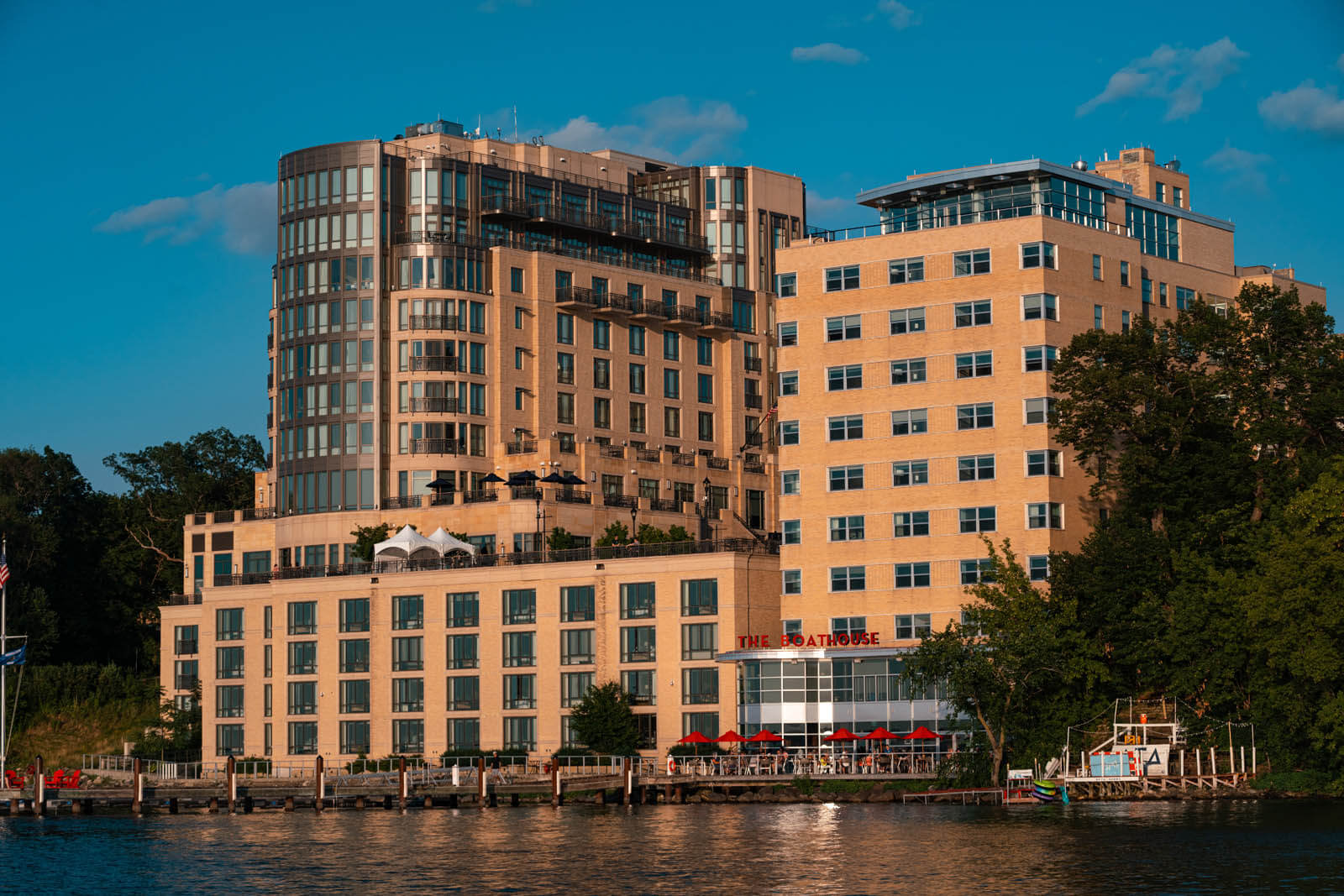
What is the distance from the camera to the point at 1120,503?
132000 mm

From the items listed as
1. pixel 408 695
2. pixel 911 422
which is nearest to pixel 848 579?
pixel 911 422

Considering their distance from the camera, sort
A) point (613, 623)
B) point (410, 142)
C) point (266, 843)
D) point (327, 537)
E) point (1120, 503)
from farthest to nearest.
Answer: point (410, 142) → point (327, 537) → point (613, 623) → point (1120, 503) → point (266, 843)

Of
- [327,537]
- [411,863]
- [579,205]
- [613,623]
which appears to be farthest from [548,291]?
[411,863]

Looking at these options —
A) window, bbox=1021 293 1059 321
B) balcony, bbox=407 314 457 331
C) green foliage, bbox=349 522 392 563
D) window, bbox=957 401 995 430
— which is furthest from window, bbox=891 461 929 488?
balcony, bbox=407 314 457 331

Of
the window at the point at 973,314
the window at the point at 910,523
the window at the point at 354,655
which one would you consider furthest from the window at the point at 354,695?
the window at the point at 973,314

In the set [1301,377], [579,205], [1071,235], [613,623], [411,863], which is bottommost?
[411,863]

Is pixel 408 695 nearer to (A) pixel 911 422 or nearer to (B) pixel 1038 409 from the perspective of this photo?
(A) pixel 911 422

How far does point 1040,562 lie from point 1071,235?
21.3 meters

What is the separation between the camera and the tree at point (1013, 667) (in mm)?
117562

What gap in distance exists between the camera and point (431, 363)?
17338 cm

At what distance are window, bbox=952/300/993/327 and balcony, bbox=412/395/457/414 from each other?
54.6 meters

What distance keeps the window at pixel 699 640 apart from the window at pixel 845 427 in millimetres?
15030

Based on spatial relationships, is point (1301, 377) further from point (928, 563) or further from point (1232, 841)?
point (1232, 841)

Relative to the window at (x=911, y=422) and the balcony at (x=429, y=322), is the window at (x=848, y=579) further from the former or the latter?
the balcony at (x=429, y=322)
